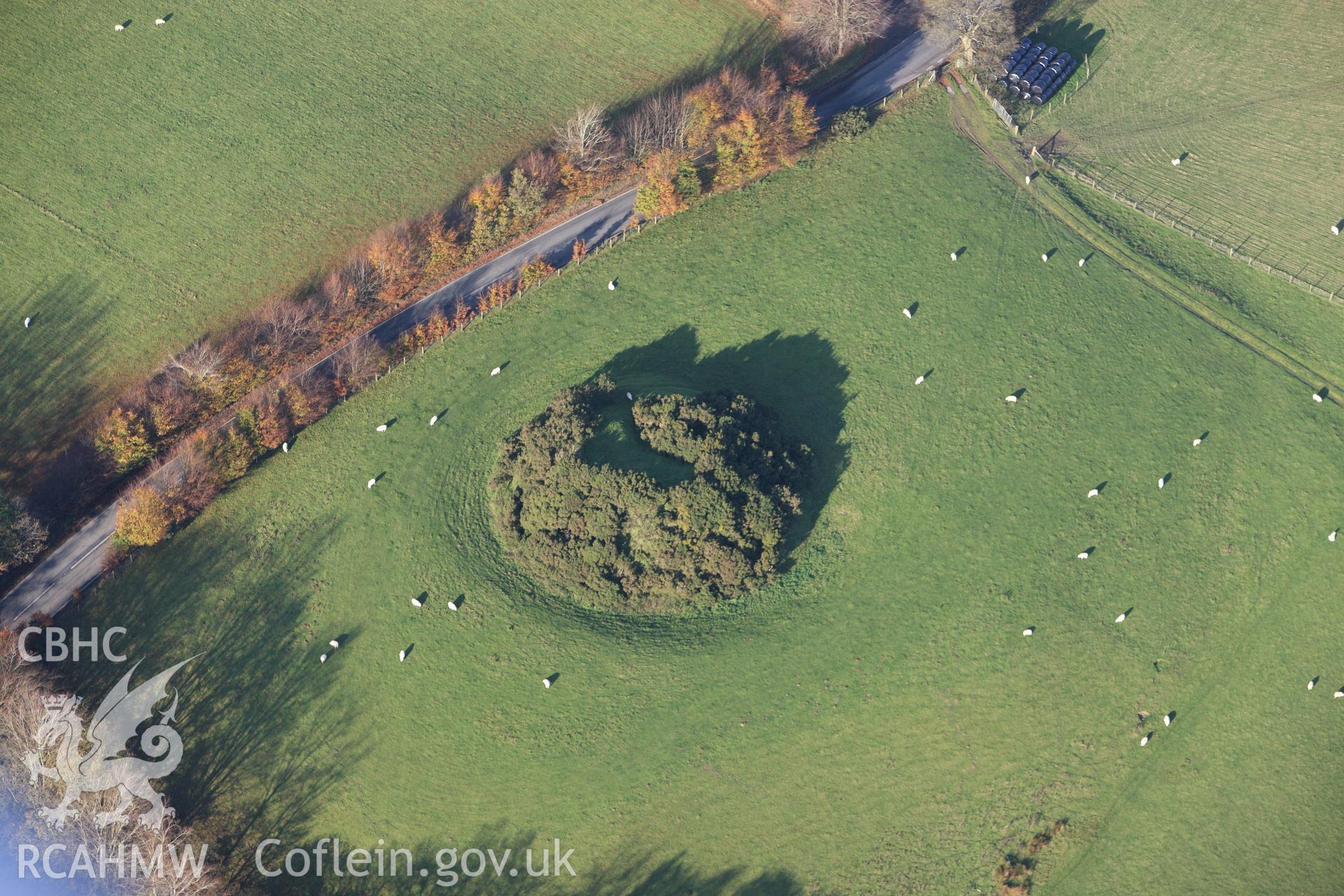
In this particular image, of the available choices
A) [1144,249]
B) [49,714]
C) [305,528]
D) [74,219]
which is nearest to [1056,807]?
[1144,249]

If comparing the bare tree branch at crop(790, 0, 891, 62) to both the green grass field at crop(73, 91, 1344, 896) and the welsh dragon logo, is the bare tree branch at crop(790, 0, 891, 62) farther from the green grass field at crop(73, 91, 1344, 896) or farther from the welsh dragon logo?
the welsh dragon logo

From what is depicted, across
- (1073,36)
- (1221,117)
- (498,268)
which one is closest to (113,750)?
(498,268)

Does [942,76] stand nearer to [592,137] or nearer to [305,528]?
[592,137]

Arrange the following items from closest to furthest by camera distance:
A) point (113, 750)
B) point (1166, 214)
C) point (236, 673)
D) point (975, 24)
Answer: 1. point (113, 750)
2. point (236, 673)
3. point (1166, 214)
4. point (975, 24)

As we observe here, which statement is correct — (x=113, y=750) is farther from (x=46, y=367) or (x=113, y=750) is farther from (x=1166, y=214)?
(x=1166, y=214)

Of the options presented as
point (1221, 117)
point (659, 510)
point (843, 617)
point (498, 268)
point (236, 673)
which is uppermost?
point (498, 268)

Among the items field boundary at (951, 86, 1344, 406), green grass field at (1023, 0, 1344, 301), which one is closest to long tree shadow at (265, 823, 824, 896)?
field boundary at (951, 86, 1344, 406)

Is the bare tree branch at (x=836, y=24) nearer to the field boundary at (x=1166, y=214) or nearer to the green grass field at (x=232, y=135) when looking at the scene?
the green grass field at (x=232, y=135)

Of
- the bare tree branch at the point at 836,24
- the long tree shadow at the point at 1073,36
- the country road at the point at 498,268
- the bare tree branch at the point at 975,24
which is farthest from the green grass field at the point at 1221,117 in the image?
the bare tree branch at the point at 836,24
